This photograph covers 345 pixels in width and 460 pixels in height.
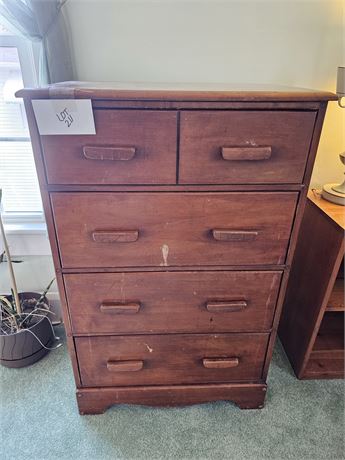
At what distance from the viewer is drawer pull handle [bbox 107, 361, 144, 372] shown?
3.59 ft

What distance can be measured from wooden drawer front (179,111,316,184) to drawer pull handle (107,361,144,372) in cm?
67

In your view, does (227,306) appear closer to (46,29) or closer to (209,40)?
(209,40)

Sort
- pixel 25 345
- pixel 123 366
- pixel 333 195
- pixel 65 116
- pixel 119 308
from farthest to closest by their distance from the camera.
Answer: pixel 25 345, pixel 333 195, pixel 123 366, pixel 119 308, pixel 65 116

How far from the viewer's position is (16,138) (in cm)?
135

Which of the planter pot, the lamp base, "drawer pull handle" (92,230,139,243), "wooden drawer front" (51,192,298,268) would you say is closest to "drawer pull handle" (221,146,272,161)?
"wooden drawer front" (51,192,298,268)

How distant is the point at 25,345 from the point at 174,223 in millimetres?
944

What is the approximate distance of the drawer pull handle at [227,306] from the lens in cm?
100

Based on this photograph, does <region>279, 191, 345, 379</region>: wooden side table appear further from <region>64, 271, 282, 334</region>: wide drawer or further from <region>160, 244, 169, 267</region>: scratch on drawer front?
<region>160, 244, 169, 267</region>: scratch on drawer front

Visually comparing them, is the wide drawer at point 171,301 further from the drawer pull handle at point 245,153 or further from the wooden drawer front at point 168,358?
the drawer pull handle at point 245,153

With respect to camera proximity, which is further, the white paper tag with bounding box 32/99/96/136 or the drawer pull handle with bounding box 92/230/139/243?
the drawer pull handle with bounding box 92/230/139/243

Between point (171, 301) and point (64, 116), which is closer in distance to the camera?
point (64, 116)

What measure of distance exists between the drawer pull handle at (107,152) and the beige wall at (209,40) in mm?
595

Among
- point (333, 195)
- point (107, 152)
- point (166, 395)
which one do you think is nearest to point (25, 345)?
point (166, 395)

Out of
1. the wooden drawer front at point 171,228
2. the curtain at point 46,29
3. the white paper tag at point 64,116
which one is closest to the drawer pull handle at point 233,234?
the wooden drawer front at point 171,228
